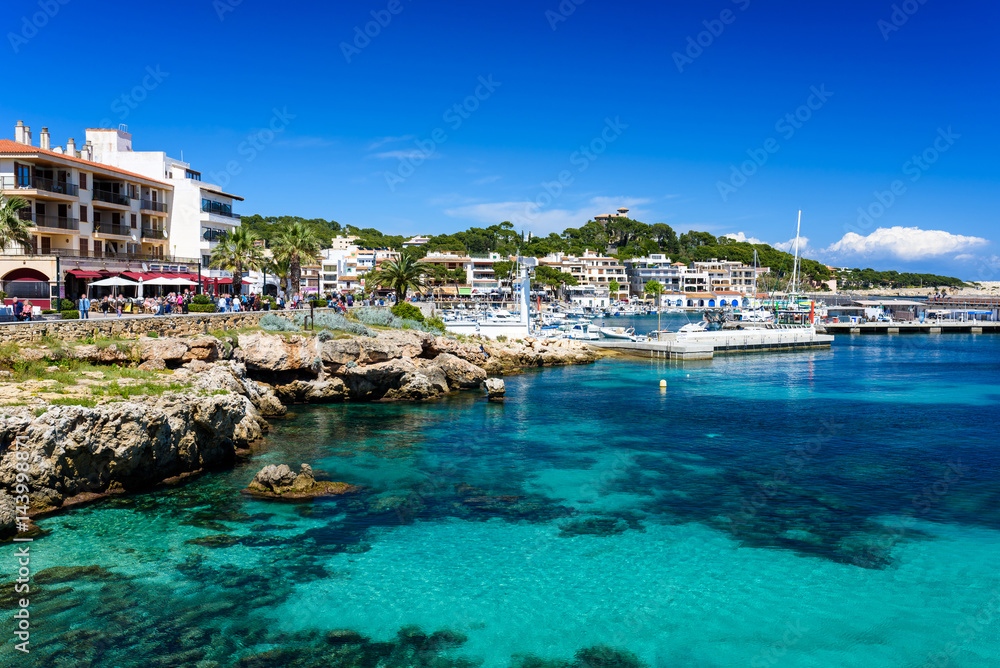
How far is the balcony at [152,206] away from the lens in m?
57.1

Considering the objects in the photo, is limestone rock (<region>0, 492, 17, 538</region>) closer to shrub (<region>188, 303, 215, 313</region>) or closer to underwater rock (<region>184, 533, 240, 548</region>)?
underwater rock (<region>184, 533, 240, 548</region>)

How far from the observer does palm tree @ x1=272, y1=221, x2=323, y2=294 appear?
5572 centimetres

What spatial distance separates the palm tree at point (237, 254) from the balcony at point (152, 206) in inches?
266

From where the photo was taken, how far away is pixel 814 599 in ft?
51.9

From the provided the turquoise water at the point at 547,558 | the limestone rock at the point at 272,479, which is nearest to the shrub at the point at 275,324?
the turquoise water at the point at 547,558

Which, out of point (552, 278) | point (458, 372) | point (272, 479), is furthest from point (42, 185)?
point (552, 278)

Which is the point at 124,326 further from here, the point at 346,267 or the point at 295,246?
the point at 346,267

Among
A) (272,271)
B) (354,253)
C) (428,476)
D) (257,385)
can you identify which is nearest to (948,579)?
(428,476)

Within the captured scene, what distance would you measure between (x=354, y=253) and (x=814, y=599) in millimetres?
154439

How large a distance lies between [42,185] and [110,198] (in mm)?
6354

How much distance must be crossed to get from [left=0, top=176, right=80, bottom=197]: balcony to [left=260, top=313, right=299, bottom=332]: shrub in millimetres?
19561

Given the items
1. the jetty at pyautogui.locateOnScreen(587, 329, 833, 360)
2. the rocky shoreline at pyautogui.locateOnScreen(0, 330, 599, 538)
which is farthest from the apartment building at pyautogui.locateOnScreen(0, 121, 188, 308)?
the jetty at pyautogui.locateOnScreen(587, 329, 833, 360)

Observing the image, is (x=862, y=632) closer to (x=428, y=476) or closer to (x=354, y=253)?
(x=428, y=476)

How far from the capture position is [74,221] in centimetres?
4884
